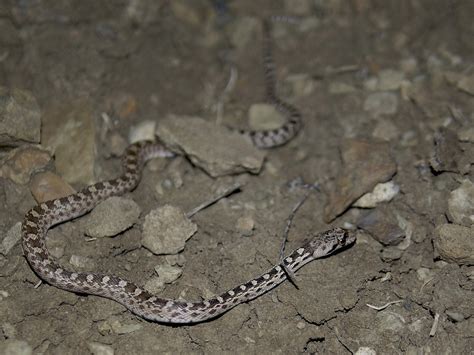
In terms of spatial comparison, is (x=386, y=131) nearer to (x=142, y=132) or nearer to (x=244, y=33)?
(x=244, y=33)

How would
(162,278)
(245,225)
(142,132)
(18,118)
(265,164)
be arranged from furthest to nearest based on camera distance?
(142,132), (265,164), (18,118), (245,225), (162,278)

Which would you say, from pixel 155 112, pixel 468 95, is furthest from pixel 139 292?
pixel 468 95

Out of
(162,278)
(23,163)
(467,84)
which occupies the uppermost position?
(467,84)

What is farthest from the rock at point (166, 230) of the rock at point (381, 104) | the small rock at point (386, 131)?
the rock at point (381, 104)

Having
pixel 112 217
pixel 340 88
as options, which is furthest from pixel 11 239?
pixel 340 88

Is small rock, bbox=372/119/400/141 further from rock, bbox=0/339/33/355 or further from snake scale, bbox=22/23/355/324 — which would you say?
rock, bbox=0/339/33/355

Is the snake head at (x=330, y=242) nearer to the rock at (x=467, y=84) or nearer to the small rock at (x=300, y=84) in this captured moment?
the rock at (x=467, y=84)

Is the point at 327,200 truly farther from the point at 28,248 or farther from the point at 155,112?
the point at 28,248
